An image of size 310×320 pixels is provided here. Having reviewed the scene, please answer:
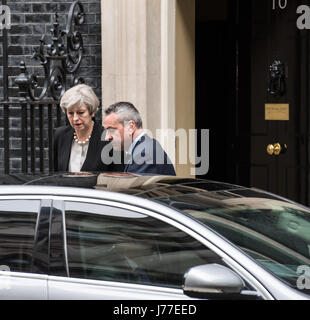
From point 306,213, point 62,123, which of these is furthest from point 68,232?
point 62,123

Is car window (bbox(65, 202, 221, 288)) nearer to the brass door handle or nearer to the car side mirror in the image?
the car side mirror

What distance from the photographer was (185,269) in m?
4.29

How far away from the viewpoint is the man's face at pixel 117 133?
6.61m

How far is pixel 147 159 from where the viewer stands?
6.35 meters

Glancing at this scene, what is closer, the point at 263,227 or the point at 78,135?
the point at 263,227

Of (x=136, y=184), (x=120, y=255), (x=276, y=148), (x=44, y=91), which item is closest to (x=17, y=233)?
(x=120, y=255)

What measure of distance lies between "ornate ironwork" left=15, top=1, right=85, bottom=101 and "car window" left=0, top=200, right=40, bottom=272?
4.13 m

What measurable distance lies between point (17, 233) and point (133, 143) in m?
2.05

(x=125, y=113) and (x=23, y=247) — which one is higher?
(x=125, y=113)

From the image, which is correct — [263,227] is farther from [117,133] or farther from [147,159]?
[117,133]

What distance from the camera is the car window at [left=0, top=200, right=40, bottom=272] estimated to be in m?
4.52

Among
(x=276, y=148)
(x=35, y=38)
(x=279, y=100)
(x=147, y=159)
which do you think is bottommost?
(x=276, y=148)

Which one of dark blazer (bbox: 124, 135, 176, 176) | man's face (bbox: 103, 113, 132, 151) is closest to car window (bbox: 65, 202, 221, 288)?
dark blazer (bbox: 124, 135, 176, 176)
